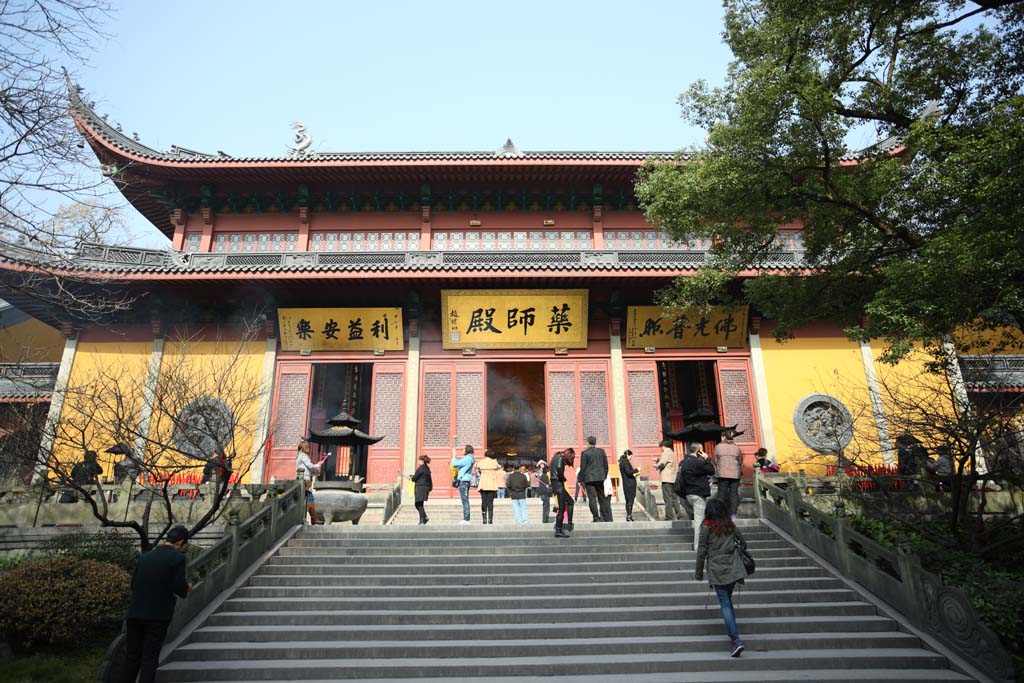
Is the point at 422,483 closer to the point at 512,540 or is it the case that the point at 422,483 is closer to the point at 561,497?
the point at 512,540

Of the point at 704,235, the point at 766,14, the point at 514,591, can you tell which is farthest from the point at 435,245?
the point at 514,591

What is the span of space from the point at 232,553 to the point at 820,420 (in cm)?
1120

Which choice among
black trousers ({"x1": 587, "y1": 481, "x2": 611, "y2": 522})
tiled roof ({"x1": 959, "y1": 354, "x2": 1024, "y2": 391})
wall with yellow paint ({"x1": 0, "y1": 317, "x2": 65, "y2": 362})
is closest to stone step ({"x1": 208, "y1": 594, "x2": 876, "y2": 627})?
black trousers ({"x1": 587, "y1": 481, "x2": 611, "y2": 522})

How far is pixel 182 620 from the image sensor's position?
17.6ft

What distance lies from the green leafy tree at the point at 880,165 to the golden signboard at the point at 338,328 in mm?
6588

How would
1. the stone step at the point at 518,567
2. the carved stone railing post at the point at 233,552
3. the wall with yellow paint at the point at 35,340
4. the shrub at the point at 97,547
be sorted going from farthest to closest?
the wall with yellow paint at the point at 35,340 < the shrub at the point at 97,547 < the stone step at the point at 518,567 < the carved stone railing post at the point at 233,552

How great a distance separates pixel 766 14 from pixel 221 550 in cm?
911

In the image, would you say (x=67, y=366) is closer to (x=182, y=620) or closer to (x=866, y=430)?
(x=182, y=620)

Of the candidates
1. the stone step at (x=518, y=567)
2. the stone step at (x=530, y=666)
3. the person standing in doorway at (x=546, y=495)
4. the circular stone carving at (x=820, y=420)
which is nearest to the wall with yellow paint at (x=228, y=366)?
the stone step at (x=518, y=567)

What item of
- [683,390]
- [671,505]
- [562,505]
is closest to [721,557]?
[562,505]

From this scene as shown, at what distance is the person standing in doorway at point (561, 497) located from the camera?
24.6ft

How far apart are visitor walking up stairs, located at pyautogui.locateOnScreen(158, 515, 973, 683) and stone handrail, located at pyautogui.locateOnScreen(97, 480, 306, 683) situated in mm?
218

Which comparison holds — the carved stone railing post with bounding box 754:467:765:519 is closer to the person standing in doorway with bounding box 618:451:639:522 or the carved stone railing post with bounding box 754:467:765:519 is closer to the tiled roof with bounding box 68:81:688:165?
the person standing in doorway with bounding box 618:451:639:522

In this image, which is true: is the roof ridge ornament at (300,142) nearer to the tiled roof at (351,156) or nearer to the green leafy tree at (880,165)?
the tiled roof at (351,156)
